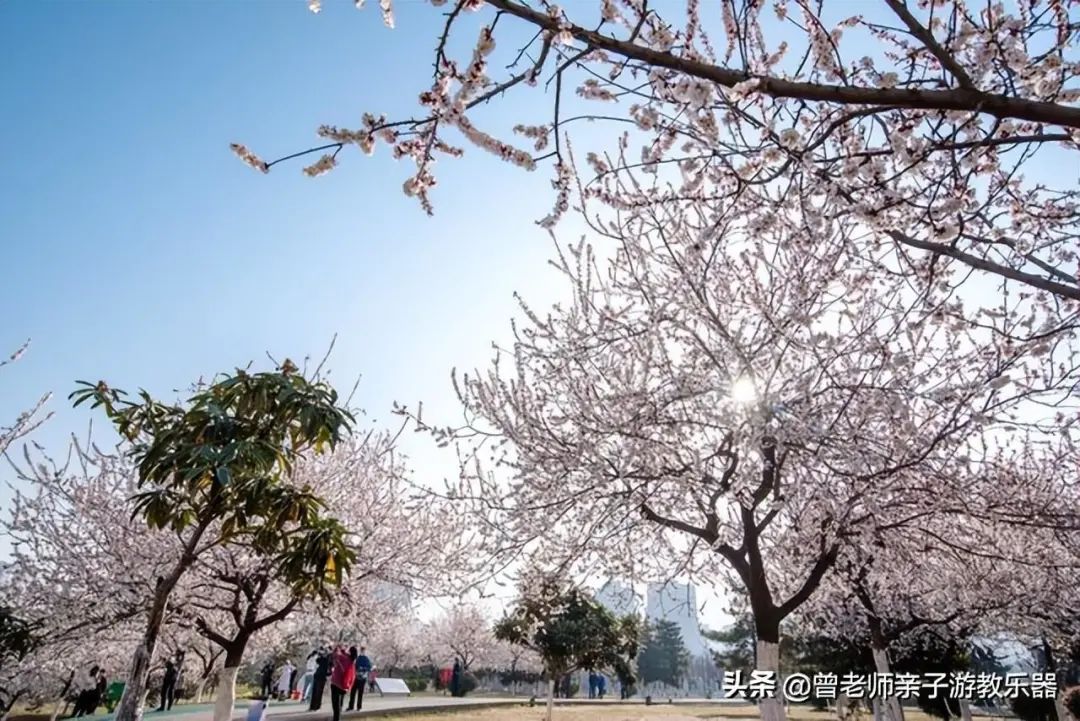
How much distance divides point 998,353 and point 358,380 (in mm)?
10949

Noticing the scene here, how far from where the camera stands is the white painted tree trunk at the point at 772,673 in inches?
281

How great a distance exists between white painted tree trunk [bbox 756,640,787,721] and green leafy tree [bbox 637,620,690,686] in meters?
67.5

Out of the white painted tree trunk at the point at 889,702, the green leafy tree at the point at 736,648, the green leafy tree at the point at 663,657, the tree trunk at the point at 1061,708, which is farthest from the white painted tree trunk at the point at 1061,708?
the green leafy tree at the point at 663,657

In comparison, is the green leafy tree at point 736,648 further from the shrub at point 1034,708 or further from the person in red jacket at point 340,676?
the person in red jacket at point 340,676

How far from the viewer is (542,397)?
321 inches

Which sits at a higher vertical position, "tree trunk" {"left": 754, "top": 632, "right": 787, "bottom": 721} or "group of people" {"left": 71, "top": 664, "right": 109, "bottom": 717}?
"tree trunk" {"left": 754, "top": 632, "right": 787, "bottom": 721}

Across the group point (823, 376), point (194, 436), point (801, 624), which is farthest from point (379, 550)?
point (801, 624)

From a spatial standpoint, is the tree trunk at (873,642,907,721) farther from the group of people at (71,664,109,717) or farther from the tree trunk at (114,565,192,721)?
the group of people at (71,664,109,717)

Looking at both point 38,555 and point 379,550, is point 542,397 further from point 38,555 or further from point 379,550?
point 38,555

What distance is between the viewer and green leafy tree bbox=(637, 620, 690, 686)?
70.3 meters

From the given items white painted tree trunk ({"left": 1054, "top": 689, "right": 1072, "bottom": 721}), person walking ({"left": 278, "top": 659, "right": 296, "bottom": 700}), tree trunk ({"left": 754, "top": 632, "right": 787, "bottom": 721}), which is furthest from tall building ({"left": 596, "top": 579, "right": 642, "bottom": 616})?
person walking ({"left": 278, "top": 659, "right": 296, "bottom": 700})

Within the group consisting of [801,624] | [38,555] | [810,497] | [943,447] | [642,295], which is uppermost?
[642,295]

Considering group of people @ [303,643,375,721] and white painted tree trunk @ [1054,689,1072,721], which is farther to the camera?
white painted tree trunk @ [1054,689,1072,721]

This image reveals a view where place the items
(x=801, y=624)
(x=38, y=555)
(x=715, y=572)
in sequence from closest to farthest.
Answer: (x=715, y=572), (x=38, y=555), (x=801, y=624)
